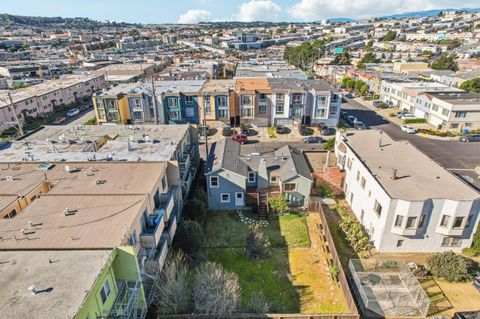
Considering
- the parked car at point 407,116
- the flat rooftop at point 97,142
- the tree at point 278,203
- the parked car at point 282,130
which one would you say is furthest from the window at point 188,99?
the parked car at point 407,116

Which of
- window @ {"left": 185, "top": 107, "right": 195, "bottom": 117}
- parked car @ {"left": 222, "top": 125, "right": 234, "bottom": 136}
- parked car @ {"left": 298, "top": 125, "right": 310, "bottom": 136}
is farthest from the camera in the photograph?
window @ {"left": 185, "top": 107, "right": 195, "bottom": 117}

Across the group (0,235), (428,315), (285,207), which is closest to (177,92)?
(285,207)

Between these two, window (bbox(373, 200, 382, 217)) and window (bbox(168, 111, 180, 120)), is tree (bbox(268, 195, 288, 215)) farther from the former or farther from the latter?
window (bbox(168, 111, 180, 120))

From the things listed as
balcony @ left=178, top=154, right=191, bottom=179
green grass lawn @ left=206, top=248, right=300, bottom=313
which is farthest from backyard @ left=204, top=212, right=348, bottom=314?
balcony @ left=178, top=154, right=191, bottom=179

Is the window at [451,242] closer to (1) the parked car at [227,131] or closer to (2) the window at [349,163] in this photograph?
(2) the window at [349,163]

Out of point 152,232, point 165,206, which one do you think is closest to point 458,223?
point 165,206
